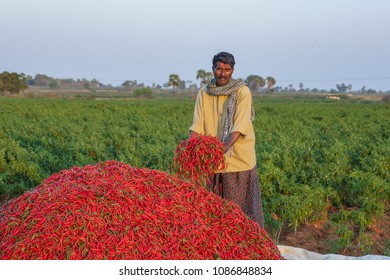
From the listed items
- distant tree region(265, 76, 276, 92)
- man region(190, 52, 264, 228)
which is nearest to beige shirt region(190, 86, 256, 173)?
man region(190, 52, 264, 228)

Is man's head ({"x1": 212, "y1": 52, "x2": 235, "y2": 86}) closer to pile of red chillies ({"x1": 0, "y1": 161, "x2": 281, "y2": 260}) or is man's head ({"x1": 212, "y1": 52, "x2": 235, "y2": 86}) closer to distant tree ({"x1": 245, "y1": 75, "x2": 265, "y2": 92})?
pile of red chillies ({"x1": 0, "y1": 161, "x2": 281, "y2": 260})

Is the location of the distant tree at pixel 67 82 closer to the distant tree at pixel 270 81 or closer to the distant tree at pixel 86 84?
the distant tree at pixel 86 84

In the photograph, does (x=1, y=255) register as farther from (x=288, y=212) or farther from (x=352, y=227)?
(x=352, y=227)

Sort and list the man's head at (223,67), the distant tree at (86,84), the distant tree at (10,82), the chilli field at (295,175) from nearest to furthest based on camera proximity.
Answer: the man's head at (223,67), the chilli field at (295,175), the distant tree at (10,82), the distant tree at (86,84)

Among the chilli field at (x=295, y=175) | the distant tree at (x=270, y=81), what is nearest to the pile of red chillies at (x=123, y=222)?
the chilli field at (x=295, y=175)

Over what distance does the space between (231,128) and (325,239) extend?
9.85ft

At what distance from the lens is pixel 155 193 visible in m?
3.61

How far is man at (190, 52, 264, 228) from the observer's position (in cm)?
489

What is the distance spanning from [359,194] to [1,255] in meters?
6.68

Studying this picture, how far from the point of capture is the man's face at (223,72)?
Result: 480cm

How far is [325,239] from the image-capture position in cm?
720

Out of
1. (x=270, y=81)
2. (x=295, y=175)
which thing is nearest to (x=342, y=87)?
(x=270, y=81)

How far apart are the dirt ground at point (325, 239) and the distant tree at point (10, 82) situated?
67433 mm

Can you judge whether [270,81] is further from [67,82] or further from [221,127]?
[221,127]
